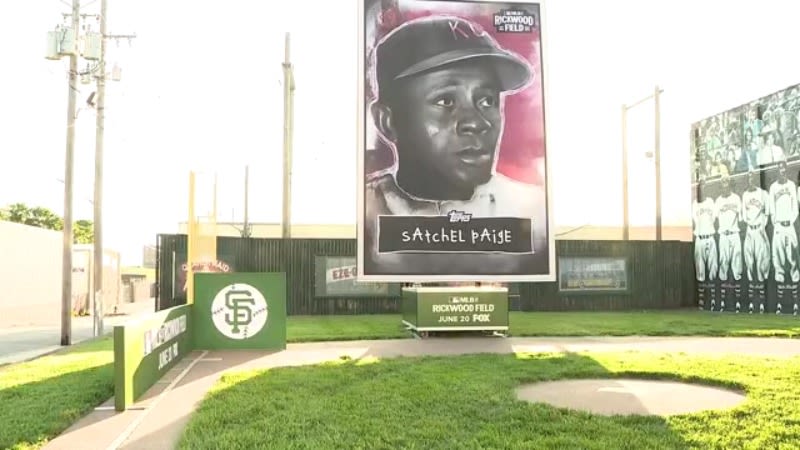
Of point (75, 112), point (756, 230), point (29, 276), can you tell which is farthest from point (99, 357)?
point (756, 230)

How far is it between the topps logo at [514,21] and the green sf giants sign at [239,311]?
6.81 metres

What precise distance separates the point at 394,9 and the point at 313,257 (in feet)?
41.4

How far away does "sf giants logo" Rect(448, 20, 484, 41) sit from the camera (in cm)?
1497

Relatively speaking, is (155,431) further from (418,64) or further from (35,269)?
(35,269)

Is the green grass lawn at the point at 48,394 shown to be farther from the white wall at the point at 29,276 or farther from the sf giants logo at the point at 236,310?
the white wall at the point at 29,276

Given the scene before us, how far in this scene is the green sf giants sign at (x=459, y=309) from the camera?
15734mm

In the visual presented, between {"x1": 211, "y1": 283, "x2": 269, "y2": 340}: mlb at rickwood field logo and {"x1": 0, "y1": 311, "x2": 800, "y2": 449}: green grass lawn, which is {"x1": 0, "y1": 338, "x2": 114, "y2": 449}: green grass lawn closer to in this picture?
{"x1": 0, "y1": 311, "x2": 800, "y2": 449}: green grass lawn

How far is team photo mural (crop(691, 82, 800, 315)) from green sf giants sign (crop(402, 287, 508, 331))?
42.8 ft

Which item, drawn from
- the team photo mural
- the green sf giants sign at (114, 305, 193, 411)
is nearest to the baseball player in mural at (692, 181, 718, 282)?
the team photo mural

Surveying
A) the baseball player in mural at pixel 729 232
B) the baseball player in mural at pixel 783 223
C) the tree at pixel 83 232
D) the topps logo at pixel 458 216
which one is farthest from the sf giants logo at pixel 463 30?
the tree at pixel 83 232

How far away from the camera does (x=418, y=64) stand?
584 inches

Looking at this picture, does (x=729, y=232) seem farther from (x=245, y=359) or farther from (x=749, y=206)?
(x=245, y=359)

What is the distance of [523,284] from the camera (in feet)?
89.9

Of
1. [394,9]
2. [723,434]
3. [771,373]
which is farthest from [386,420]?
[394,9]
